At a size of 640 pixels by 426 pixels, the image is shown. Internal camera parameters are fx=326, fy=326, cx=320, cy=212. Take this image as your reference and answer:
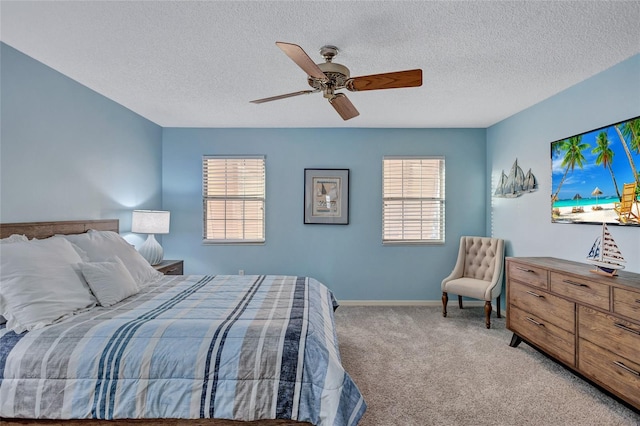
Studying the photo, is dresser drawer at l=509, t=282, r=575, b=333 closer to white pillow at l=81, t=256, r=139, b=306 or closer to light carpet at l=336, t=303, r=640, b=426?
light carpet at l=336, t=303, r=640, b=426

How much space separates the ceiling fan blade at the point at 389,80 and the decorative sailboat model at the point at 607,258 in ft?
5.91

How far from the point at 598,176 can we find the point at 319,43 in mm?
2537

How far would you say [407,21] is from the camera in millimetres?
2016

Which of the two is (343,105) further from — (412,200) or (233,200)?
(233,200)

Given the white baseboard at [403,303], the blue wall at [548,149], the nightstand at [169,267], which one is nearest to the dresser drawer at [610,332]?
the blue wall at [548,149]

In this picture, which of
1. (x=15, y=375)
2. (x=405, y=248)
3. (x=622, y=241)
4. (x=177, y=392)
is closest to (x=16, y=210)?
(x=15, y=375)

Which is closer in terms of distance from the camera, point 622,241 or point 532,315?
point 622,241

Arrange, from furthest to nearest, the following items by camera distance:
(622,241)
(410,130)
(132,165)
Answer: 1. (410,130)
2. (132,165)
3. (622,241)

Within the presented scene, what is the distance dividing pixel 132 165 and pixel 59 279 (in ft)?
7.24

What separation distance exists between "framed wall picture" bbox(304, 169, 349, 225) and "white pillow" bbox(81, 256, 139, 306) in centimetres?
255

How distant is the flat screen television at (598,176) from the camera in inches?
96.1

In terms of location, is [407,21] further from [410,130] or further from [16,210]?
[16,210]

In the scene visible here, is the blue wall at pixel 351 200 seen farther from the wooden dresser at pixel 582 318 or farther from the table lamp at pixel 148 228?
the wooden dresser at pixel 582 318

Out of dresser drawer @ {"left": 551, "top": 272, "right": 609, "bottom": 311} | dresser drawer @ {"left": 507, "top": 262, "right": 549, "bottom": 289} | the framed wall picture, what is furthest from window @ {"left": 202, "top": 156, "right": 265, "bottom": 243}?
dresser drawer @ {"left": 551, "top": 272, "right": 609, "bottom": 311}
